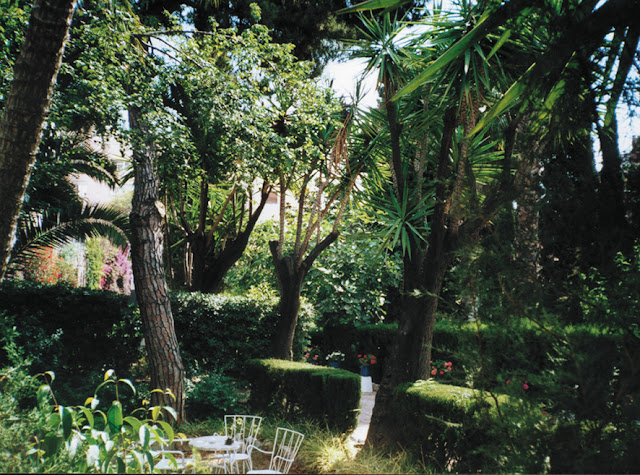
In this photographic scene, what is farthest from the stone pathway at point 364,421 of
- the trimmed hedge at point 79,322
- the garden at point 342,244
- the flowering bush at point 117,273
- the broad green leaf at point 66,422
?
the flowering bush at point 117,273

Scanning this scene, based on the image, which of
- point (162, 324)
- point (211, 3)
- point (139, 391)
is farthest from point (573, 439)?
point (211, 3)

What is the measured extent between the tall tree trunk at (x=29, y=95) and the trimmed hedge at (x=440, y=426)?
3.67m

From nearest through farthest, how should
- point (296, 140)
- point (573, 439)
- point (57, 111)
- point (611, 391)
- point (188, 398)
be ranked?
point (573, 439) → point (611, 391) → point (57, 111) → point (188, 398) → point (296, 140)

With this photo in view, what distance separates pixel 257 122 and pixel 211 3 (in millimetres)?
3478

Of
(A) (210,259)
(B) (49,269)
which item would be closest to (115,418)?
(A) (210,259)

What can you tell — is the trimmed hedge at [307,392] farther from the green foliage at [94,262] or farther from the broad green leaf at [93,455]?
the green foliage at [94,262]

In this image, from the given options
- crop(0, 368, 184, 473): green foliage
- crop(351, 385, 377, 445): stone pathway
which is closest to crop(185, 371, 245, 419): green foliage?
crop(351, 385, 377, 445): stone pathway

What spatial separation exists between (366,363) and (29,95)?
28.1ft

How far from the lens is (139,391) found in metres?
7.17

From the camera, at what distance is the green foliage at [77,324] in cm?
783

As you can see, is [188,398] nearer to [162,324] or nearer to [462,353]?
[162,324]

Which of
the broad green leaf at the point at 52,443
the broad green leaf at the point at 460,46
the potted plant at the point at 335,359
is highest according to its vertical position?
the broad green leaf at the point at 460,46

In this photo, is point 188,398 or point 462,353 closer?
point 462,353

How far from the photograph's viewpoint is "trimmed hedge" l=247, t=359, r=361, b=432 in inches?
244
